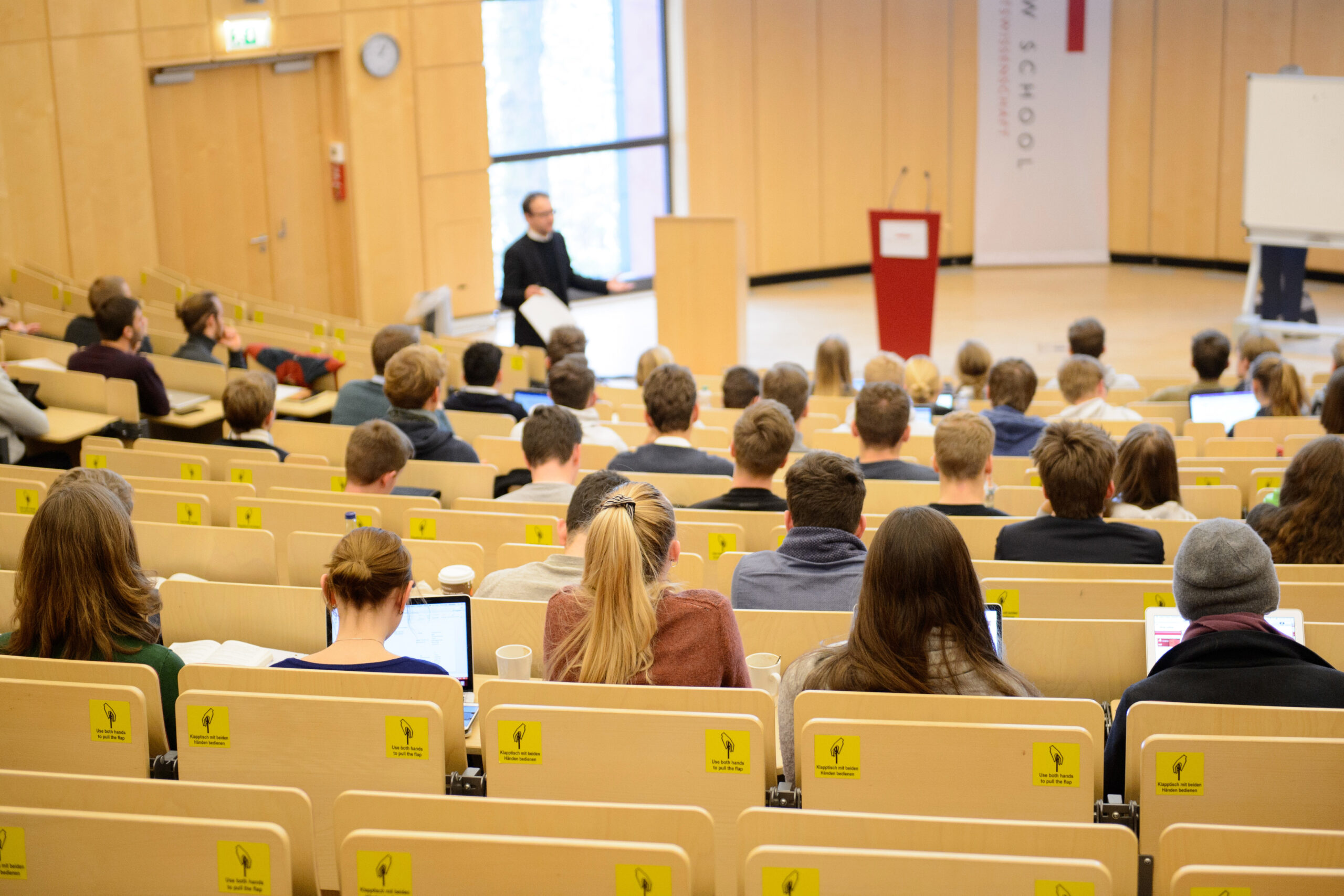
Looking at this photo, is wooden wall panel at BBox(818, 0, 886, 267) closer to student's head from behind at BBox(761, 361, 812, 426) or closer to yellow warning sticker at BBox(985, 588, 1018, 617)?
student's head from behind at BBox(761, 361, 812, 426)

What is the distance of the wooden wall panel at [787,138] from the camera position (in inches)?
545

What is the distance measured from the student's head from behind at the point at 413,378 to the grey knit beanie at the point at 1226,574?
337 cm

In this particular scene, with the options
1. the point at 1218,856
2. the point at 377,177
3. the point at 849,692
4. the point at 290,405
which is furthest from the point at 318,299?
the point at 1218,856

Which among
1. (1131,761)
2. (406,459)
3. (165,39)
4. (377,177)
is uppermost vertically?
(165,39)

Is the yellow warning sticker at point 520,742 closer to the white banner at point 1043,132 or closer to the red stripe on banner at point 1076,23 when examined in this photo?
the white banner at point 1043,132

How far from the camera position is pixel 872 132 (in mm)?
14469

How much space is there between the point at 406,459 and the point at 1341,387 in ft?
12.8

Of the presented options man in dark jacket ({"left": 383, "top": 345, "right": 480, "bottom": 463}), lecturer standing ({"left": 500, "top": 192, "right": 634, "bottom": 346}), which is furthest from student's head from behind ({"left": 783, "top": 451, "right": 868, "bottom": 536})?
lecturer standing ({"left": 500, "top": 192, "right": 634, "bottom": 346})

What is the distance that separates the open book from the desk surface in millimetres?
2986

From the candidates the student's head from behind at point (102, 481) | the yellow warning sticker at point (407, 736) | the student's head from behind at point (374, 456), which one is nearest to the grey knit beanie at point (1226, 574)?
the yellow warning sticker at point (407, 736)

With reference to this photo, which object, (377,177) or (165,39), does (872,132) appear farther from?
(165,39)

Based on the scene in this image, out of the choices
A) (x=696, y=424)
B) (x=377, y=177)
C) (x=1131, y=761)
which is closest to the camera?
(x=1131, y=761)

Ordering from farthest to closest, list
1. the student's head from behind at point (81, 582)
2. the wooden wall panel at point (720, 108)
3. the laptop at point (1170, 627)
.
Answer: the wooden wall panel at point (720, 108) < the laptop at point (1170, 627) < the student's head from behind at point (81, 582)

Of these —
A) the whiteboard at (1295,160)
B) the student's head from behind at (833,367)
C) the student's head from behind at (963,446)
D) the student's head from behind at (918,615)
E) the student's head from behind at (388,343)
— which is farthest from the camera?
the whiteboard at (1295,160)
